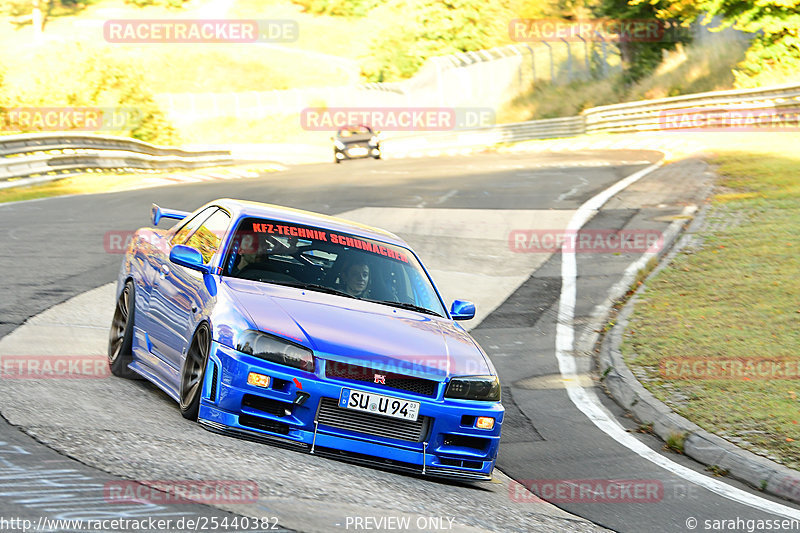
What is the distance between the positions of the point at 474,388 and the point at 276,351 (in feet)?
4.22

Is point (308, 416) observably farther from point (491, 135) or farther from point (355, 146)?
point (491, 135)

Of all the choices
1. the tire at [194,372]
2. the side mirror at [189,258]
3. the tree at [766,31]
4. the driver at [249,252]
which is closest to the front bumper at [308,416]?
the tire at [194,372]

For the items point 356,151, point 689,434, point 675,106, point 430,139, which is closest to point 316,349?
point 689,434

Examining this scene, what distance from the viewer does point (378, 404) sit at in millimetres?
6168

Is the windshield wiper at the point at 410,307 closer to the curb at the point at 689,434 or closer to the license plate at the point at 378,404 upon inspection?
the license plate at the point at 378,404

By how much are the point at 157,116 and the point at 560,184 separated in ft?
69.2

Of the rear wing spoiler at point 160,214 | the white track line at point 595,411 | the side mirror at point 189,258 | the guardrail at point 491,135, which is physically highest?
the guardrail at point 491,135

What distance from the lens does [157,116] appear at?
133 ft

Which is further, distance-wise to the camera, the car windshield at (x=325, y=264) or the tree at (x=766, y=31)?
the tree at (x=766, y=31)

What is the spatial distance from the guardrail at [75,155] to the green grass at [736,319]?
1472 cm

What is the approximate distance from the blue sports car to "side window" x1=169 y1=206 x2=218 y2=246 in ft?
1.12

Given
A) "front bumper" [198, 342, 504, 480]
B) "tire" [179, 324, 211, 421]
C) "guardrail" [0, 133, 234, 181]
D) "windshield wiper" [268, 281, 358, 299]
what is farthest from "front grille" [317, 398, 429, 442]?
"guardrail" [0, 133, 234, 181]

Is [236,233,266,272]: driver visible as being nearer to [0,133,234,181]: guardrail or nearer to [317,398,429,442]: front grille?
[317,398,429,442]: front grille

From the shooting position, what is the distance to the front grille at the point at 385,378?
20.1 feet
